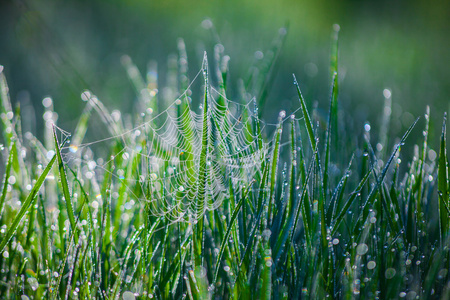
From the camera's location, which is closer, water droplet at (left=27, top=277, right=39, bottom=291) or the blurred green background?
water droplet at (left=27, top=277, right=39, bottom=291)

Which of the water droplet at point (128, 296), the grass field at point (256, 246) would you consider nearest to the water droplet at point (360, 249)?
the grass field at point (256, 246)

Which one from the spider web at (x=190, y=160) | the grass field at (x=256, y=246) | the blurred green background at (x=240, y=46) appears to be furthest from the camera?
the blurred green background at (x=240, y=46)

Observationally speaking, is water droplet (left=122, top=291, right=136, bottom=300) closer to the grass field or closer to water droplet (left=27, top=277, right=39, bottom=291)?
the grass field

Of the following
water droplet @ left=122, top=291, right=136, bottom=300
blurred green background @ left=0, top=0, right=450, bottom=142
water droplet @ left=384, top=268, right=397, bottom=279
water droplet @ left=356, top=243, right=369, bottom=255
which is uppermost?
blurred green background @ left=0, top=0, right=450, bottom=142

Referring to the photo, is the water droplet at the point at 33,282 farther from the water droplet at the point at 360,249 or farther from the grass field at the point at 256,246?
the water droplet at the point at 360,249

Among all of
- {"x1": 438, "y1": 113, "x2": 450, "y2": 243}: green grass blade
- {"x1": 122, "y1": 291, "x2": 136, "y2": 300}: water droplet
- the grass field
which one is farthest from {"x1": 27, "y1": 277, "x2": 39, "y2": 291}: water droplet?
{"x1": 438, "y1": 113, "x2": 450, "y2": 243}: green grass blade
